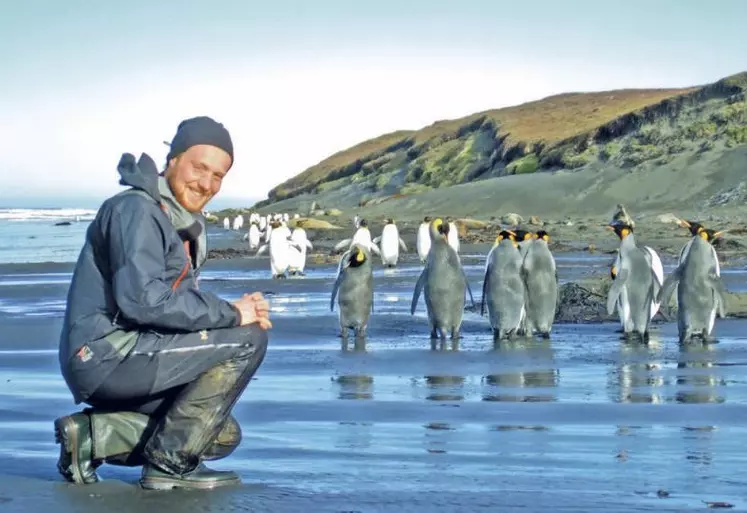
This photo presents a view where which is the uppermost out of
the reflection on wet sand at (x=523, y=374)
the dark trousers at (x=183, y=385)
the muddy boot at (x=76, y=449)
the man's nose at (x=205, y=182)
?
the man's nose at (x=205, y=182)

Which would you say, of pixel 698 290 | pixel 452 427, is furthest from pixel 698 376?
pixel 698 290

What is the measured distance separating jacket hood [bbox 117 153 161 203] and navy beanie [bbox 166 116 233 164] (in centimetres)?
13

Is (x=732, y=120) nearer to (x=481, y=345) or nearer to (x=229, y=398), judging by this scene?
(x=481, y=345)

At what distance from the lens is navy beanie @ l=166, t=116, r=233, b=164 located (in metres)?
4.49

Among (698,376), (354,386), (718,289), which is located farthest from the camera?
(718,289)

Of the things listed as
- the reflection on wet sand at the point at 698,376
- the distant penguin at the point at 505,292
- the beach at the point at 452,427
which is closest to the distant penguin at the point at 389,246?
the beach at the point at 452,427

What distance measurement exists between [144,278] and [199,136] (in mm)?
601

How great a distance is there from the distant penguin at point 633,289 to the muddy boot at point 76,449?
7.78 metres

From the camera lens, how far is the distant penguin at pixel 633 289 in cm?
1174

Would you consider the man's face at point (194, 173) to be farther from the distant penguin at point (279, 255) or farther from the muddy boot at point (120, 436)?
the distant penguin at point (279, 255)

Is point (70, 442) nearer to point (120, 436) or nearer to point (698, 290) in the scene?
point (120, 436)

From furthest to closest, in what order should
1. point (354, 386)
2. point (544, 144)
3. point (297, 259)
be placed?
1. point (544, 144)
2. point (297, 259)
3. point (354, 386)

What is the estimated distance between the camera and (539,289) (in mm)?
12164

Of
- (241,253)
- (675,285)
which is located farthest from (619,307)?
(241,253)
